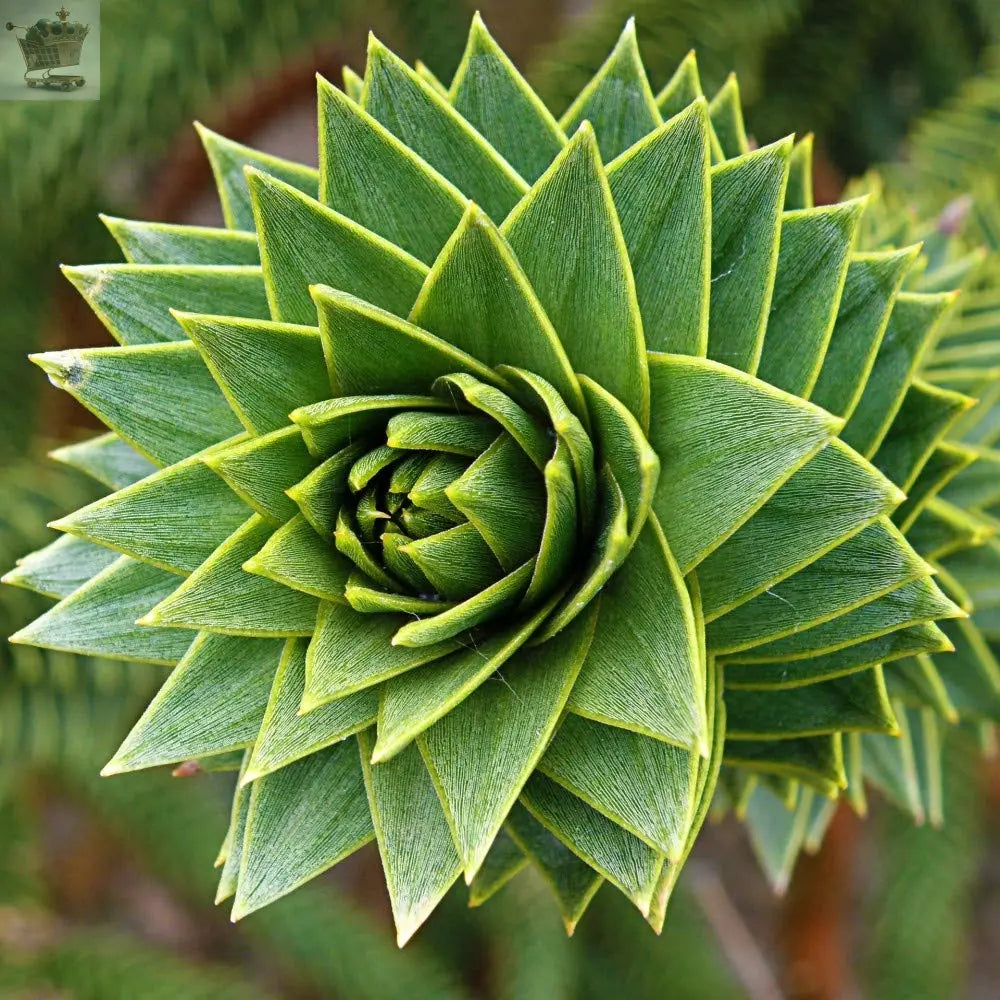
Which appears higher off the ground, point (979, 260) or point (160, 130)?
point (979, 260)

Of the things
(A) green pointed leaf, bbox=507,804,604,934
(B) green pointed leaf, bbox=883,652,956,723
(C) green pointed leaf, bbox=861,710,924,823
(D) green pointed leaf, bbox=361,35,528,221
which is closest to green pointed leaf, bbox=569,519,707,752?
(A) green pointed leaf, bbox=507,804,604,934

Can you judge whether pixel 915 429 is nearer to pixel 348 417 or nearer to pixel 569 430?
pixel 569 430

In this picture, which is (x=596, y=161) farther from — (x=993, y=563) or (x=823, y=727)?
(x=993, y=563)

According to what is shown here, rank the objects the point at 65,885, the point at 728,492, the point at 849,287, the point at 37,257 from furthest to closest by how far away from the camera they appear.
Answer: the point at 65,885, the point at 37,257, the point at 849,287, the point at 728,492

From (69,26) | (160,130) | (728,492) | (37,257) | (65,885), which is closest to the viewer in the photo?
(728,492)

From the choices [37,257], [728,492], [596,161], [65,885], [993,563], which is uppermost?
[596,161]

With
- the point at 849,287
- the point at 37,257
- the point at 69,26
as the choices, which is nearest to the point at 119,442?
the point at 849,287

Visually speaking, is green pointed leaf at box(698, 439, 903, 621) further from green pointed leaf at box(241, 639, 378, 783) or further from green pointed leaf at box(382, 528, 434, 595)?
green pointed leaf at box(241, 639, 378, 783)
